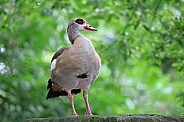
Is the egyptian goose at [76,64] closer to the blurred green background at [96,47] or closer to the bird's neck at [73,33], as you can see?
the bird's neck at [73,33]

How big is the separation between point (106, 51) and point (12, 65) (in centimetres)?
126

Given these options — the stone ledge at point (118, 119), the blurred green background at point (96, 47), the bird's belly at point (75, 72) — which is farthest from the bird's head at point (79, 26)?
the blurred green background at point (96, 47)

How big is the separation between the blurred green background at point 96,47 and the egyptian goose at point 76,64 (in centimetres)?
188

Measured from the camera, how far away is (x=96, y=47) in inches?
235

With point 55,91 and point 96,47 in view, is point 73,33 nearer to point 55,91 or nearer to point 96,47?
point 55,91

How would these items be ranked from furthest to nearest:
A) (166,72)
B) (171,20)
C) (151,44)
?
(166,72)
(151,44)
(171,20)

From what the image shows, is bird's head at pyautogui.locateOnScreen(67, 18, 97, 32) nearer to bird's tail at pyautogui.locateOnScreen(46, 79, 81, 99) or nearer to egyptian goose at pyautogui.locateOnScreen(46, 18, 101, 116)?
egyptian goose at pyautogui.locateOnScreen(46, 18, 101, 116)

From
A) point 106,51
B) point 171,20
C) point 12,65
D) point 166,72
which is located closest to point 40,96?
point 12,65

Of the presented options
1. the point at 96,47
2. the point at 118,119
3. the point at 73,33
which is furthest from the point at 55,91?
the point at 96,47

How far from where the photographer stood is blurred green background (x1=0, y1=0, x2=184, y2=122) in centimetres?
548

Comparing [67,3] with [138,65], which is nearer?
[67,3]

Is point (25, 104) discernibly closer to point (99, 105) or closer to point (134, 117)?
point (99, 105)

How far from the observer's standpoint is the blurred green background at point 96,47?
5484 mm

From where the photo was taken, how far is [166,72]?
10.3 metres
